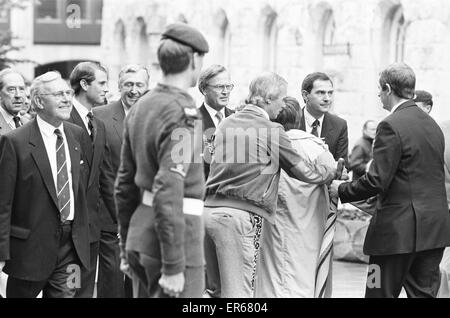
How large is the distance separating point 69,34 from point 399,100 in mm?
31360

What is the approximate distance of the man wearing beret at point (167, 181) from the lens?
619 cm

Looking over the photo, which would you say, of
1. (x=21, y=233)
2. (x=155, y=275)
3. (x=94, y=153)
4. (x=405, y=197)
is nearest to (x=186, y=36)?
(x=155, y=275)

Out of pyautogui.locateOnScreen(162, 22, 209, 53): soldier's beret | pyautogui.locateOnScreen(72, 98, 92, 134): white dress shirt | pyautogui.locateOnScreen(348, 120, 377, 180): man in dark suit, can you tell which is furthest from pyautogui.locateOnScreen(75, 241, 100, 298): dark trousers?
pyautogui.locateOnScreen(348, 120, 377, 180): man in dark suit

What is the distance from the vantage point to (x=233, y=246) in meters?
8.45

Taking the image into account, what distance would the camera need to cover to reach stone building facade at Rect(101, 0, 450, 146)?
13758mm

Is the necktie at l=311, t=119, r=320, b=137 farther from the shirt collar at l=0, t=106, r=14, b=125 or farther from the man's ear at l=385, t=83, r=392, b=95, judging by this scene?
the shirt collar at l=0, t=106, r=14, b=125

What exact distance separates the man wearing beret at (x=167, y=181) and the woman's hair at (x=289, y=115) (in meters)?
2.41

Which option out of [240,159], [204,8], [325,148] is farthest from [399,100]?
[204,8]

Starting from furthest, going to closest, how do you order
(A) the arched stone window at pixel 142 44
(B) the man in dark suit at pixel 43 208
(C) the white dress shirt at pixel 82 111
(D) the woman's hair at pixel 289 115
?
(A) the arched stone window at pixel 142 44 → (C) the white dress shirt at pixel 82 111 → (D) the woman's hair at pixel 289 115 → (B) the man in dark suit at pixel 43 208

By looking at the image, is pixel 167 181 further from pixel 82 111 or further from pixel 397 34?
pixel 397 34

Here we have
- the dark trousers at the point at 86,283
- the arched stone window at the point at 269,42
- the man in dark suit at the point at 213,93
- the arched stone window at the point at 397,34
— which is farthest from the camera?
the arched stone window at the point at 269,42

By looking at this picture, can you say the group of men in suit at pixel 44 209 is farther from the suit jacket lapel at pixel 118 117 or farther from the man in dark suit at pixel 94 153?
the suit jacket lapel at pixel 118 117

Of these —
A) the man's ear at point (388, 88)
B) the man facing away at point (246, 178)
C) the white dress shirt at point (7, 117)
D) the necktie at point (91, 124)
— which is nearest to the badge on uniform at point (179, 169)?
the man facing away at point (246, 178)
